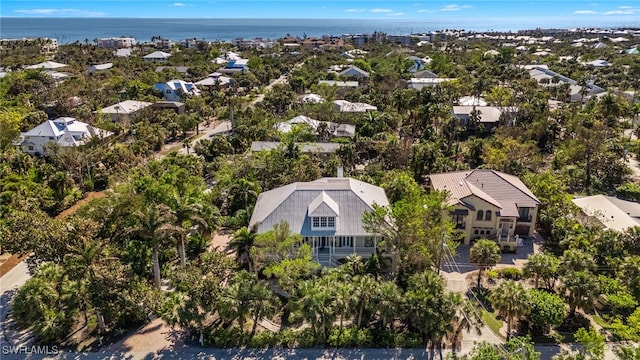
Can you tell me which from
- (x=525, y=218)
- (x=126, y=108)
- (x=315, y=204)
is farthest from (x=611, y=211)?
(x=126, y=108)

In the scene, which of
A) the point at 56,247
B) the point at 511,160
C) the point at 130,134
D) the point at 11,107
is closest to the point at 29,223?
the point at 56,247

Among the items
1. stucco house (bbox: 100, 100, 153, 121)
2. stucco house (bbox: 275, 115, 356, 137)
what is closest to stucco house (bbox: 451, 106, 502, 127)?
stucco house (bbox: 275, 115, 356, 137)

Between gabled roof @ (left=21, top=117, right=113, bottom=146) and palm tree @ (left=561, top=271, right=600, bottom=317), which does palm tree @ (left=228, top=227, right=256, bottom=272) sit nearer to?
palm tree @ (left=561, top=271, right=600, bottom=317)

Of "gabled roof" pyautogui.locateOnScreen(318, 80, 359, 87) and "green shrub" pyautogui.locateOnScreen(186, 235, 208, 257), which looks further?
"gabled roof" pyautogui.locateOnScreen(318, 80, 359, 87)

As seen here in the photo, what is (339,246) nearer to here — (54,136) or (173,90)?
(54,136)

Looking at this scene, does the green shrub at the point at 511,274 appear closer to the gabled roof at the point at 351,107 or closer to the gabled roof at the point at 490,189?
the gabled roof at the point at 490,189
